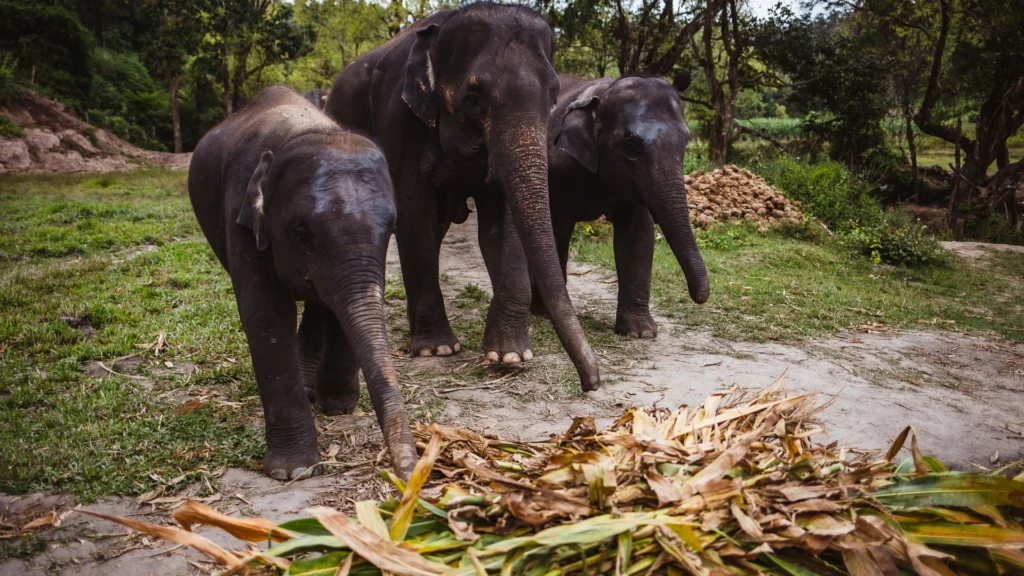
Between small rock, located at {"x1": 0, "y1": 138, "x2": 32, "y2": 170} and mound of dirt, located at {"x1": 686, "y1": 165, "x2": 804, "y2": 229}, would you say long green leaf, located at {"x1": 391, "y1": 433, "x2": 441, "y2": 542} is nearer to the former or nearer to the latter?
mound of dirt, located at {"x1": 686, "y1": 165, "x2": 804, "y2": 229}

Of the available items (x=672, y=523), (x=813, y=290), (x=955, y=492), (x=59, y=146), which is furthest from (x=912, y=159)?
(x=59, y=146)

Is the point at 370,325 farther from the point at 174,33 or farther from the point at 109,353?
the point at 174,33

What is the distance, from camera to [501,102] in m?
5.25

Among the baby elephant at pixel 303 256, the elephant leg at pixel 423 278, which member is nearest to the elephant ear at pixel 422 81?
the elephant leg at pixel 423 278

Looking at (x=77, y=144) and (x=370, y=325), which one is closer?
(x=370, y=325)

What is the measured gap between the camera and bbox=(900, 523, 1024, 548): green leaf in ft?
6.56

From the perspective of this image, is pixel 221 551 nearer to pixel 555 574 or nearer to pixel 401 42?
pixel 555 574

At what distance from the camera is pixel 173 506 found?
3615 mm

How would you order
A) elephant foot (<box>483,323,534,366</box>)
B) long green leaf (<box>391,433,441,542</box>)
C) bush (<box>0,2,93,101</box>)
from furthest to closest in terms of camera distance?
bush (<box>0,2,93,101</box>) → elephant foot (<box>483,323,534,366</box>) → long green leaf (<box>391,433,441,542</box>)

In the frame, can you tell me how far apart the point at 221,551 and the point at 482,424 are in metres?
2.67

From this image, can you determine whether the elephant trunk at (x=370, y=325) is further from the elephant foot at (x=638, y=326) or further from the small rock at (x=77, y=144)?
the small rock at (x=77, y=144)

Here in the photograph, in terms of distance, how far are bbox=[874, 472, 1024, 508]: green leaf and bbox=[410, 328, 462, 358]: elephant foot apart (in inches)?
171

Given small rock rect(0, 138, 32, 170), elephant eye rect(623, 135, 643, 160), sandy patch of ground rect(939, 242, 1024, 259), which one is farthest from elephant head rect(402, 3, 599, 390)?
small rock rect(0, 138, 32, 170)

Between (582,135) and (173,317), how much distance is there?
4084mm
